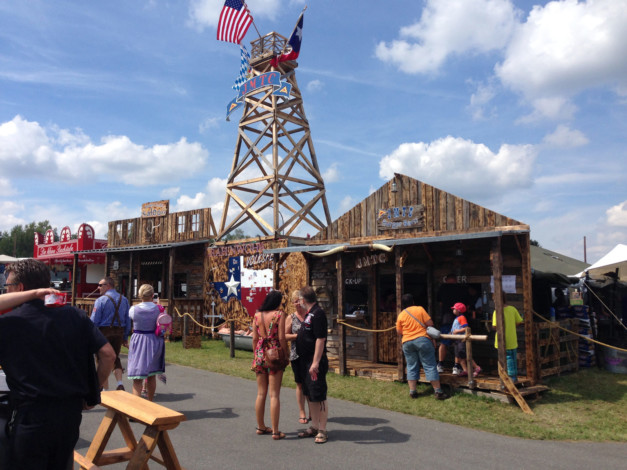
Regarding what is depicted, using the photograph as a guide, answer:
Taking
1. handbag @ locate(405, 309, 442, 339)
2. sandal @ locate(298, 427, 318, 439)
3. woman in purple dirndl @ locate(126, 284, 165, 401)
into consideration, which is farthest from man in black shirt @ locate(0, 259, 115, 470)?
handbag @ locate(405, 309, 442, 339)

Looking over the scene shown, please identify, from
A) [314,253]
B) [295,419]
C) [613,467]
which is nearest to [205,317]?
[314,253]

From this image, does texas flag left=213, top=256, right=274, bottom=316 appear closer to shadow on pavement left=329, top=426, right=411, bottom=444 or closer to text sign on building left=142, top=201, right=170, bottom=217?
text sign on building left=142, top=201, right=170, bottom=217

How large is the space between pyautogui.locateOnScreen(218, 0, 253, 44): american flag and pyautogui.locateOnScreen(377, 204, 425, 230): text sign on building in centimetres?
1148

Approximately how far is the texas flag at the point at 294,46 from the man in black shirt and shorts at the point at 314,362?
1544 centimetres

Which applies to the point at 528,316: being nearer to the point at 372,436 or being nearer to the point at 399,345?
the point at 399,345

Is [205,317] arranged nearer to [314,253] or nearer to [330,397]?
[314,253]

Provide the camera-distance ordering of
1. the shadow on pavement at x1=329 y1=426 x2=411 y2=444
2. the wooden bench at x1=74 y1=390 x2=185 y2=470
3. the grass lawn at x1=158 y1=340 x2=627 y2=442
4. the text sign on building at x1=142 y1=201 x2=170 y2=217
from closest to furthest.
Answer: the wooden bench at x1=74 y1=390 x2=185 y2=470, the shadow on pavement at x1=329 y1=426 x2=411 y2=444, the grass lawn at x1=158 y1=340 x2=627 y2=442, the text sign on building at x1=142 y1=201 x2=170 y2=217

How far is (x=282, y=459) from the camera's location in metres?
5.27

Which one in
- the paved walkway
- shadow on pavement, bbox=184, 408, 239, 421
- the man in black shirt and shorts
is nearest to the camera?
the paved walkway

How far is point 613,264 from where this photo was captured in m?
11.8

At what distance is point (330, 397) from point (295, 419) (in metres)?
1.72

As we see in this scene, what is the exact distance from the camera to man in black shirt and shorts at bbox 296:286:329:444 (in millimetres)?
5745

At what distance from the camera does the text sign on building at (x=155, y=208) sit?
19.6 meters

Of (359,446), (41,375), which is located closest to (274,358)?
(359,446)
